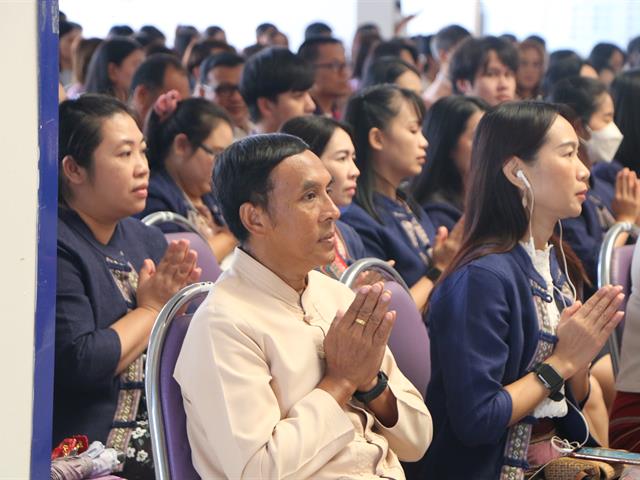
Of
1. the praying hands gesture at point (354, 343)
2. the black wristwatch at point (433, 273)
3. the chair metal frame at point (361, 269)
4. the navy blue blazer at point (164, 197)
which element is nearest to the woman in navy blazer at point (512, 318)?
the chair metal frame at point (361, 269)

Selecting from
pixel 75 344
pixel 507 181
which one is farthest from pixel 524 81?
pixel 75 344

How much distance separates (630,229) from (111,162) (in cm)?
135

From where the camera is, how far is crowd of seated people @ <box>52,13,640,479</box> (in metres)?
1.84

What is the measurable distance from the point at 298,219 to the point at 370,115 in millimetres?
1743

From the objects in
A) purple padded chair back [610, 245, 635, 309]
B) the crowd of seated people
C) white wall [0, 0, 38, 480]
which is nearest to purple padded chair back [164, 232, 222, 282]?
the crowd of seated people

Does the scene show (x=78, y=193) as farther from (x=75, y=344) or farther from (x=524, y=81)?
(x=524, y=81)

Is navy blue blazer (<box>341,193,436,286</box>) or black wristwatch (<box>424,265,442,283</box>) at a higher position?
navy blue blazer (<box>341,193,436,286</box>)

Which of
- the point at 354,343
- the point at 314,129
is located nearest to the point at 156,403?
the point at 354,343

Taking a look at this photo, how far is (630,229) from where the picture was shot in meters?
→ 3.02

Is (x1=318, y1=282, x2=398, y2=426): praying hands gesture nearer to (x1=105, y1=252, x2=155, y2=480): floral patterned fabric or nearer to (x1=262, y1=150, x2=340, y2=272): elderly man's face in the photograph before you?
(x1=262, y1=150, x2=340, y2=272): elderly man's face

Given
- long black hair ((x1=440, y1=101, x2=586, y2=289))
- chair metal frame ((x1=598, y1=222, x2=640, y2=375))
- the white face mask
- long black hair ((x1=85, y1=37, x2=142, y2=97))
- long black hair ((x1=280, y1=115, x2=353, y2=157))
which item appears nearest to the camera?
long black hair ((x1=440, y1=101, x2=586, y2=289))

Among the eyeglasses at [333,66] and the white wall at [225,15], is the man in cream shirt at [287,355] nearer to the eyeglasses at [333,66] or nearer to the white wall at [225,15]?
the eyeglasses at [333,66]

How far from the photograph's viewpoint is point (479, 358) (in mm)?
2207

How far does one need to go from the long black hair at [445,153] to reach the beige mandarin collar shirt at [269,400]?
1.89 metres
